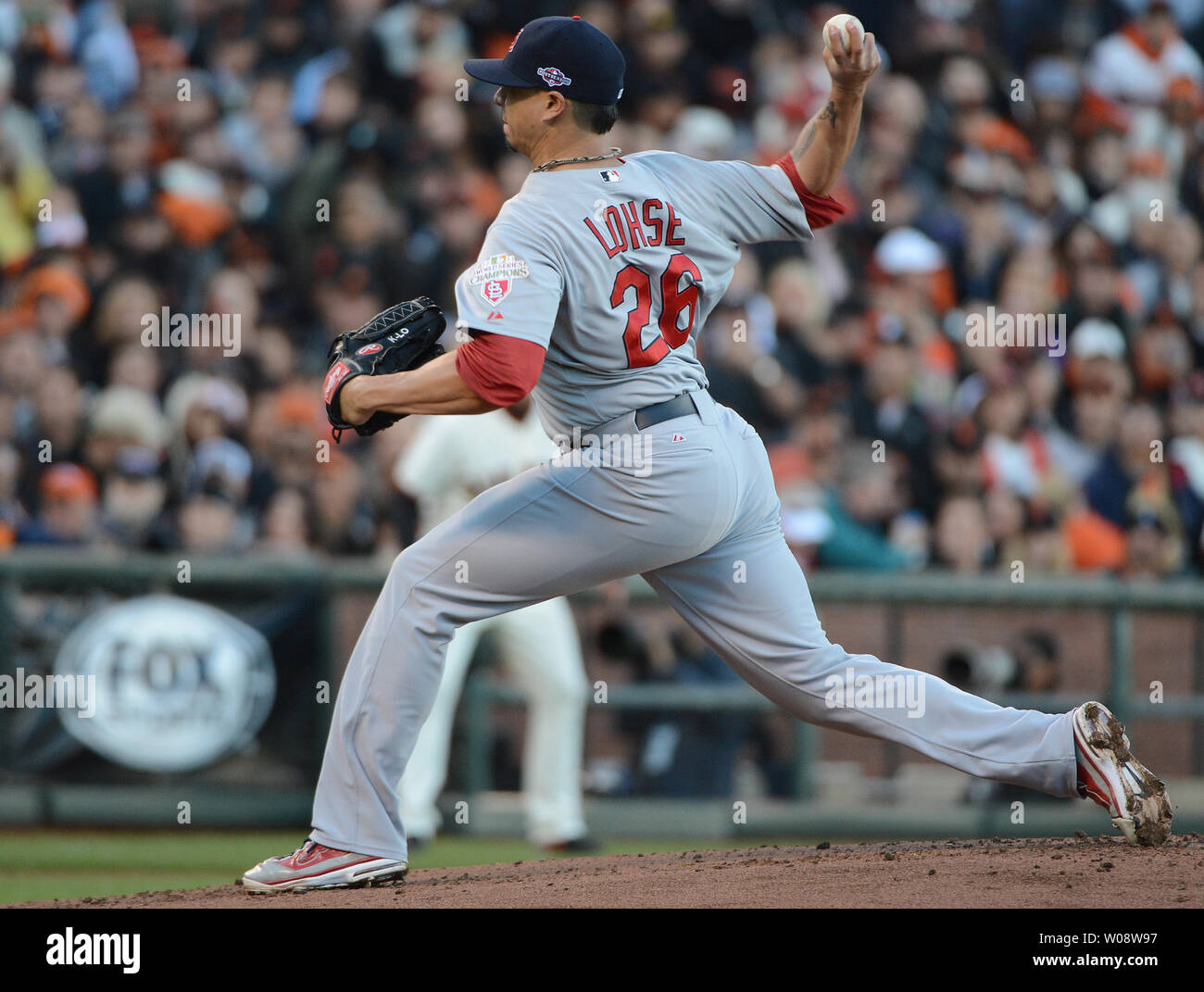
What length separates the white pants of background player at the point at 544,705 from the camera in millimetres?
6691

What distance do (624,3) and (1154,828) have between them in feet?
26.5

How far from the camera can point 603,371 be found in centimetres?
378

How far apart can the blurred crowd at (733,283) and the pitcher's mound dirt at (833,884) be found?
3512 mm

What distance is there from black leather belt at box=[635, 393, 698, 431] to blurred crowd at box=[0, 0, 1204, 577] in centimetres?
384

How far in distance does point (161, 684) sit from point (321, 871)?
11.1 feet

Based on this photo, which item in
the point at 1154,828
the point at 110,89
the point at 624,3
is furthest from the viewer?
the point at 624,3

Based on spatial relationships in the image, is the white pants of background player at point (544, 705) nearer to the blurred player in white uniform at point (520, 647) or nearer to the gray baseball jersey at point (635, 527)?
the blurred player in white uniform at point (520, 647)

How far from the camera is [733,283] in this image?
928 cm

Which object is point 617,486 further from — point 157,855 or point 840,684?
point 157,855

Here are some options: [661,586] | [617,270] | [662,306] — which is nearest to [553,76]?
[617,270]

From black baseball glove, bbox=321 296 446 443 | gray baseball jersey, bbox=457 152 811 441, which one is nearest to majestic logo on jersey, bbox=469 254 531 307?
gray baseball jersey, bbox=457 152 811 441

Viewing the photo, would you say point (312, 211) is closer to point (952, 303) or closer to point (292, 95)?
point (292, 95)

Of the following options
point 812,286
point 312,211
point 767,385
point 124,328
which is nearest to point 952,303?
point 812,286

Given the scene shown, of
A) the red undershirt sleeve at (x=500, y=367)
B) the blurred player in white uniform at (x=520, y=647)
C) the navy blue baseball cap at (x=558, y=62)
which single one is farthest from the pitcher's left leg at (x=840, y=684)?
the blurred player in white uniform at (x=520, y=647)
